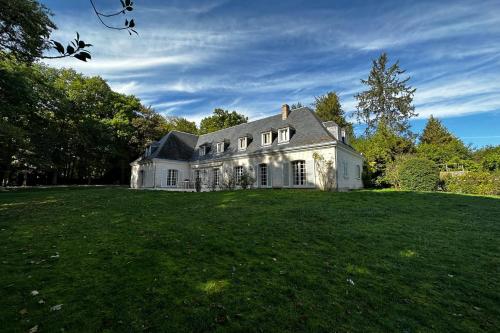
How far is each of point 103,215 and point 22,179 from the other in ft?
110

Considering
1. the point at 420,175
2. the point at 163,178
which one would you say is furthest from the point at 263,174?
the point at 420,175

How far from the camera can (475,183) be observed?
1748 centimetres

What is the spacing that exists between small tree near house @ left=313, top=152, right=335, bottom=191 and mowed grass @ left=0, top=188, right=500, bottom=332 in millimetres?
8867

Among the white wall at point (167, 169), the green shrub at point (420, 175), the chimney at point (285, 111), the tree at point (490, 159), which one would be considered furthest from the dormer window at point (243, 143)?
the tree at point (490, 159)

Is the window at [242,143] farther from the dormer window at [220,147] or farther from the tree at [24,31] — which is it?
the tree at [24,31]

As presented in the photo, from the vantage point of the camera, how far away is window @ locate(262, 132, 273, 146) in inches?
789

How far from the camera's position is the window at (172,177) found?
2470cm

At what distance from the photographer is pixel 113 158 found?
110ft

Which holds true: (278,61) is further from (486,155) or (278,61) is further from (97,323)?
(486,155)

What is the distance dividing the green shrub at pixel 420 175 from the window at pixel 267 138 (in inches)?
399

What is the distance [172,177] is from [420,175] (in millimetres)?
20886

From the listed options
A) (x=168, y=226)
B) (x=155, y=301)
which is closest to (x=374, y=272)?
(x=155, y=301)

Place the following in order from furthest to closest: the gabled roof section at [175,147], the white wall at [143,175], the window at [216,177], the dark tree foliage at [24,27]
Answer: the gabled roof section at [175,147], the white wall at [143,175], the window at [216,177], the dark tree foliage at [24,27]

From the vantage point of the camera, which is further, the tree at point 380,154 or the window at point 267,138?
the tree at point 380,154
